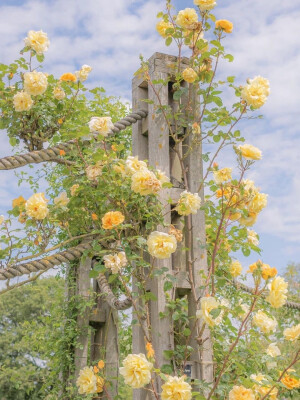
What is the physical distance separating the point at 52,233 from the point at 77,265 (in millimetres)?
1467

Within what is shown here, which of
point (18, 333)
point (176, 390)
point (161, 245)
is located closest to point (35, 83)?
point (161, 245)

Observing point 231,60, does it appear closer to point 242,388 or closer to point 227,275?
point 227,275

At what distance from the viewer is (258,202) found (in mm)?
2465

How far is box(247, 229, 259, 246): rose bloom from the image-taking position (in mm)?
2846

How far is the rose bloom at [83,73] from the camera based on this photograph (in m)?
3.12

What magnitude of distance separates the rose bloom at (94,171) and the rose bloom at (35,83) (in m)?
0.68

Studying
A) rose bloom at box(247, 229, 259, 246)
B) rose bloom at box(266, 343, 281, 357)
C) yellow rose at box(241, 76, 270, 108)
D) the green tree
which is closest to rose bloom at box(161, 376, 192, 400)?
rose bloom at box(266, 343, 281, 357)

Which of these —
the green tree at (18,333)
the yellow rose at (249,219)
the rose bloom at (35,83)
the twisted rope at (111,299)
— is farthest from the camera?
the green tree at (18,333)

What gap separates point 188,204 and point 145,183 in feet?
0.82

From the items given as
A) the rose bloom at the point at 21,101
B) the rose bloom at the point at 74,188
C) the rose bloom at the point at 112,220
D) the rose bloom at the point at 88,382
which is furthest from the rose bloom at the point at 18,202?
the rose bloom at the point at 88,382

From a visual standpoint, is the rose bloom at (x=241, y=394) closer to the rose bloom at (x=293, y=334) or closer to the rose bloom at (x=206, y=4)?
the rose bloom at (x=293, y=334)

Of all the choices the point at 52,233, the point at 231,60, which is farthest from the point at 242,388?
the point at 231,60

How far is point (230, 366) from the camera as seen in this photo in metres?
2.50

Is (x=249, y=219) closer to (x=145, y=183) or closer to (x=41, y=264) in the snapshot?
(x=145, y=183)
